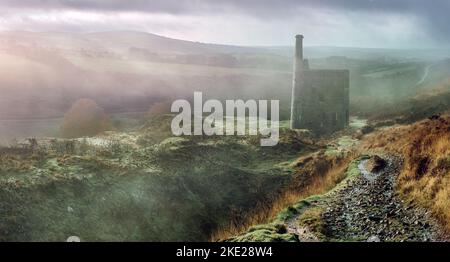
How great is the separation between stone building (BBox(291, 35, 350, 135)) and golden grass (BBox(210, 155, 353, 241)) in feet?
46.9

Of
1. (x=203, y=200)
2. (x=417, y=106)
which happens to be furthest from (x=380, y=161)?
(x=417, y=106)

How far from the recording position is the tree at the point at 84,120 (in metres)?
48.6

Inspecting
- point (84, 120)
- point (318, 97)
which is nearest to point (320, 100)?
point (318, 97)

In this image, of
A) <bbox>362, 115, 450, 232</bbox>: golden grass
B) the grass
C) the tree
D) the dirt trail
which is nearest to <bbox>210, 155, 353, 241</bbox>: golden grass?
the grass

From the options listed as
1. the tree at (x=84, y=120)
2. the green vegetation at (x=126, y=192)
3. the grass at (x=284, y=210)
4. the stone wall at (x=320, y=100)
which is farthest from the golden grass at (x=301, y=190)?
the tree at (x=84, y=120)

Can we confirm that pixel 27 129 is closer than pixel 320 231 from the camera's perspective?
No

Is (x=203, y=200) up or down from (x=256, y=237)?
down

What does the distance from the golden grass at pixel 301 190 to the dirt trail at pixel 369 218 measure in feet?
4.26

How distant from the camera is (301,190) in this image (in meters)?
16.7

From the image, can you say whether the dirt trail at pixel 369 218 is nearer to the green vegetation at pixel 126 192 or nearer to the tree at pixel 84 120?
the green vegetation at pixel 126 192

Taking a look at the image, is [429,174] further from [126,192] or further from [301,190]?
[126,192]

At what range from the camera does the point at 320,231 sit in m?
10.7
